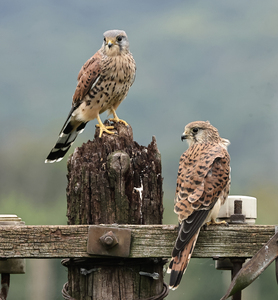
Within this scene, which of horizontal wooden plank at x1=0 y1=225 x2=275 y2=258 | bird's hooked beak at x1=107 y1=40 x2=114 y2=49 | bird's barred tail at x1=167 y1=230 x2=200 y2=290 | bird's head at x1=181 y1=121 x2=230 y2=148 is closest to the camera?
bird's barred tail at x1=167 y1=230 x2=200 y2=290

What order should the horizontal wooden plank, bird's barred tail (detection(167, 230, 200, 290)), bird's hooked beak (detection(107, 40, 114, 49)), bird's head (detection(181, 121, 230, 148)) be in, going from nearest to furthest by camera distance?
bird's barred tail (detection(167, 230, 200, 290)) → the horizontal wooden plank → bird's head (detection(181, 121, 230, 148)) → bird's hooked beak (detection(107, 40, 114, 49))

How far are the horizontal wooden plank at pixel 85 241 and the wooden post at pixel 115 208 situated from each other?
14cm

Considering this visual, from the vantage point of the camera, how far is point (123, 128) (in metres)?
3.33

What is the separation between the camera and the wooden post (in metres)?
2.32

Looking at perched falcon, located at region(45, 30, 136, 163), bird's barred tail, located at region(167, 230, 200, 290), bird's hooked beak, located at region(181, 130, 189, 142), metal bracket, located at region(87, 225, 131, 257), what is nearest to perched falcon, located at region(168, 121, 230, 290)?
bird's barred tail, located at region(167, 230, 200, 290)

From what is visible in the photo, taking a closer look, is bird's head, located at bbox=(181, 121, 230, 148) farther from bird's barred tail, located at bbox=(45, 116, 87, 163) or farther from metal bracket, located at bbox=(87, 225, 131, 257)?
bird's barred tail, located at bbox=(45, 116, 87, 163)

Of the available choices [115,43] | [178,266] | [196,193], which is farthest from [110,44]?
[178,266]

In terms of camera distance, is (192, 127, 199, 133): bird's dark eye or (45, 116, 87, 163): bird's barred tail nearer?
(192, 127, 199, 133): bird's dark eye

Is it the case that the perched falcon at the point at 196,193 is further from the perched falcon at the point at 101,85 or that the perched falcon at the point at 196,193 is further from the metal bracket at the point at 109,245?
the perched falcon at the point at 101,85

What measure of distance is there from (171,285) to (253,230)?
51 cm

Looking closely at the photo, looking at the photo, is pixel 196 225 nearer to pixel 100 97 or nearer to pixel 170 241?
pixel 170 241

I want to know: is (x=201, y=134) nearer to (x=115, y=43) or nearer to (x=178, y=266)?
(x=178, y=266)

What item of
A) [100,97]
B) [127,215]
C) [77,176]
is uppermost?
[100,97]

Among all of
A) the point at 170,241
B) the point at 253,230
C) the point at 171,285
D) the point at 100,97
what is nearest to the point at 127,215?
the point at 170,241
